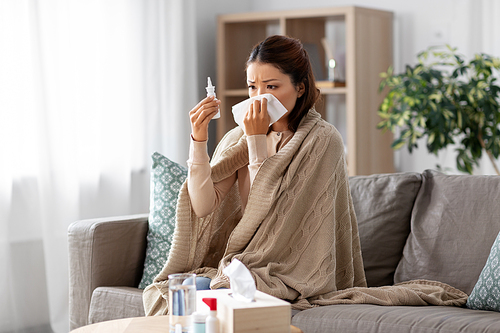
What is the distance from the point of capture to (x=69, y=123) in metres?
3.09

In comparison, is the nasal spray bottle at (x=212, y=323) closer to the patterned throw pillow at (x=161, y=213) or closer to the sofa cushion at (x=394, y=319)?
the sofa cushion at (x=394, y=319)

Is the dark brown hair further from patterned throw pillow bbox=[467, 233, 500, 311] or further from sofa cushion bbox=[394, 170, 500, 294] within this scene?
patterned throw pillow bbox=[467, 233, 500, 311]

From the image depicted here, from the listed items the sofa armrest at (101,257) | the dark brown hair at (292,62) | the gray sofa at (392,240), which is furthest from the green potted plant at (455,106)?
the sofa armrest at (101,257)

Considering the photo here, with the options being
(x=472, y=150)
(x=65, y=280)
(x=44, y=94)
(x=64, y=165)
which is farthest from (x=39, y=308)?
(x=472, y=150)

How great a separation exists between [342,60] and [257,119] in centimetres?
195

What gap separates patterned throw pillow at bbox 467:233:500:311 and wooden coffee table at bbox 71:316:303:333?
0.74 metres

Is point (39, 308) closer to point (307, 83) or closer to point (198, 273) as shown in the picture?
point (198, 273)

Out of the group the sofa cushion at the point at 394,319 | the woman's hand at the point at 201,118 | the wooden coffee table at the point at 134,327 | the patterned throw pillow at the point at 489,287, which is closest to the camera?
the wooden coffee table at the point at 134,327

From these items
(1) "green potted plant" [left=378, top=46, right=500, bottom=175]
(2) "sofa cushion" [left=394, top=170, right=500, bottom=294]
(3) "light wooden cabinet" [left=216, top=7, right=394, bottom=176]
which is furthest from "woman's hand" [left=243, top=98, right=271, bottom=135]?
(3) "light wooden cabinet" [left=216, top=7, right=394, bottom=176]

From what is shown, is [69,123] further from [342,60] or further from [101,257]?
[342,60]

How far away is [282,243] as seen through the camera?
6.45 ft

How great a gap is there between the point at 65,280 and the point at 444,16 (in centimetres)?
248

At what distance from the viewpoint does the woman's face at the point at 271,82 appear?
6.58ft

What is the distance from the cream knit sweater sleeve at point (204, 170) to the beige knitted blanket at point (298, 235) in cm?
4
